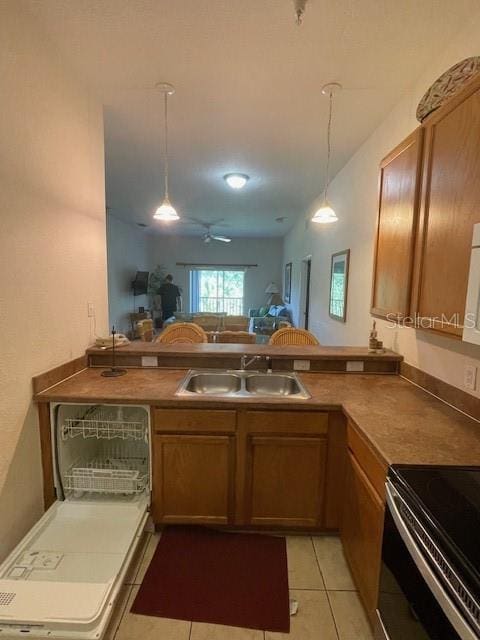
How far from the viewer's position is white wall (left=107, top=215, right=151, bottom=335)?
6.70 meters

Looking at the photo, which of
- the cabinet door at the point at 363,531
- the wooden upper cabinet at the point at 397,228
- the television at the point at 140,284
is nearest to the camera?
the cabinet door at the point at 363,531

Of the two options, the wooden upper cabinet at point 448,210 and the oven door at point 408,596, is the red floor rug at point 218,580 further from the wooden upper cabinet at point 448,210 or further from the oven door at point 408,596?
the wooden upper cabinet at point 448,210

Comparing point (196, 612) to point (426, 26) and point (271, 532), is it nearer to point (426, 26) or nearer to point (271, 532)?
point (271, 532)

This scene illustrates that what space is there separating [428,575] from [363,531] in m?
0.63

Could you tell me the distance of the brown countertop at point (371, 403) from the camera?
51.8 inches

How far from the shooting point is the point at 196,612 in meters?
1.49

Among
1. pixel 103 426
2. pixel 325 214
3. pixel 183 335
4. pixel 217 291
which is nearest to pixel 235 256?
pixel 217 291

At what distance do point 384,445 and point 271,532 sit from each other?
3.43ft

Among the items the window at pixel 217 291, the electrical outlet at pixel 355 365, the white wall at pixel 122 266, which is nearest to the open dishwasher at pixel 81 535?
the electrical outlet at pixel 355 365

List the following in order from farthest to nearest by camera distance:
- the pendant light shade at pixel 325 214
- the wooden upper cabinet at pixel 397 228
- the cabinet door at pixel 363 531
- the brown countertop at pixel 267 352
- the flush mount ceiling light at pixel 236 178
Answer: the flush mount ceiling light at pixel 236 178
the pendant light shade at pixel 325 214
the brown countertop at pixel 267 352
the wooden upper cabinet at pixel 397 228
the cabinet door at pixel 363 531

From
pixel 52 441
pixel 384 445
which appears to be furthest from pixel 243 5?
pixel 52 441

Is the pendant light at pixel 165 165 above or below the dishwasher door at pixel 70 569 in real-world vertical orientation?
above

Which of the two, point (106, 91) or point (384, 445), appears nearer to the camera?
point (384, 445)

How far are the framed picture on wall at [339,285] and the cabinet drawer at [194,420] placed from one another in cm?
229
